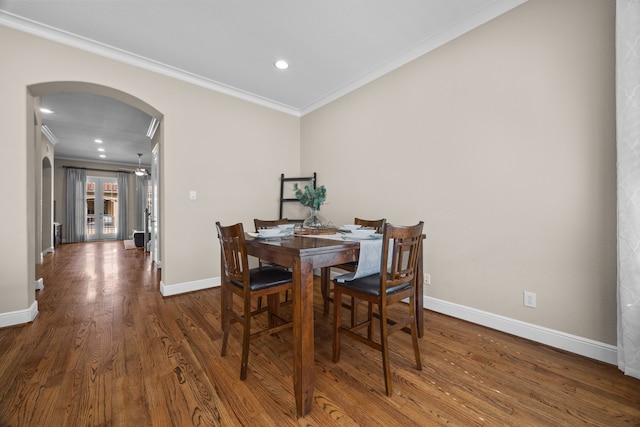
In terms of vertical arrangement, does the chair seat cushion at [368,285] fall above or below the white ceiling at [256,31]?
below

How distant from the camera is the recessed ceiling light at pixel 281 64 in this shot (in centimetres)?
296

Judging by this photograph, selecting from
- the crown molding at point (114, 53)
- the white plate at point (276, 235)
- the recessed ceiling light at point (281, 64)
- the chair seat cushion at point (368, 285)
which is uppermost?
the recessed ceiling light at point (281, 64)

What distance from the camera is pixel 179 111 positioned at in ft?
10.5

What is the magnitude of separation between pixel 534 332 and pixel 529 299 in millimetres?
241

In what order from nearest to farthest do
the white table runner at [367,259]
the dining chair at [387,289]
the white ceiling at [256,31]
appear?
the dining chair at [387,289] < the white table runner at [367,259] < the white ceiling at [256,31]

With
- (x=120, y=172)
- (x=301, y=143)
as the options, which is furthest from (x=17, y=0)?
(x=120, y=172)

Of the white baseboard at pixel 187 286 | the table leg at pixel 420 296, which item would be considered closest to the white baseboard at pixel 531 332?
the table leg at pixel 420 296

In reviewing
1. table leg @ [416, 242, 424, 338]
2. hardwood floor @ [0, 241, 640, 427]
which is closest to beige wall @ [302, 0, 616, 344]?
hardwood floor @ [0, 241, 640, 427]

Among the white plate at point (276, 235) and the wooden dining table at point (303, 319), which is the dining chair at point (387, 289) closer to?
the wooden dining table at point (303, 319)

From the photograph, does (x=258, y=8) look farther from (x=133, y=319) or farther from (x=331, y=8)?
(x=133, y=319)

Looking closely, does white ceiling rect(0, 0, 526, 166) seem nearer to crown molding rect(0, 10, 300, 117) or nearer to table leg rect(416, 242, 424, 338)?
crown molding rect(0, 10, 300, 117)

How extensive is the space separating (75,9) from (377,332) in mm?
3685

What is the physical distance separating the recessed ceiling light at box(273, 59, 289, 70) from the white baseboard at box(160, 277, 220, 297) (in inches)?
109

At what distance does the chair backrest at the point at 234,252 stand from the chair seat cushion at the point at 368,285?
61 cm
